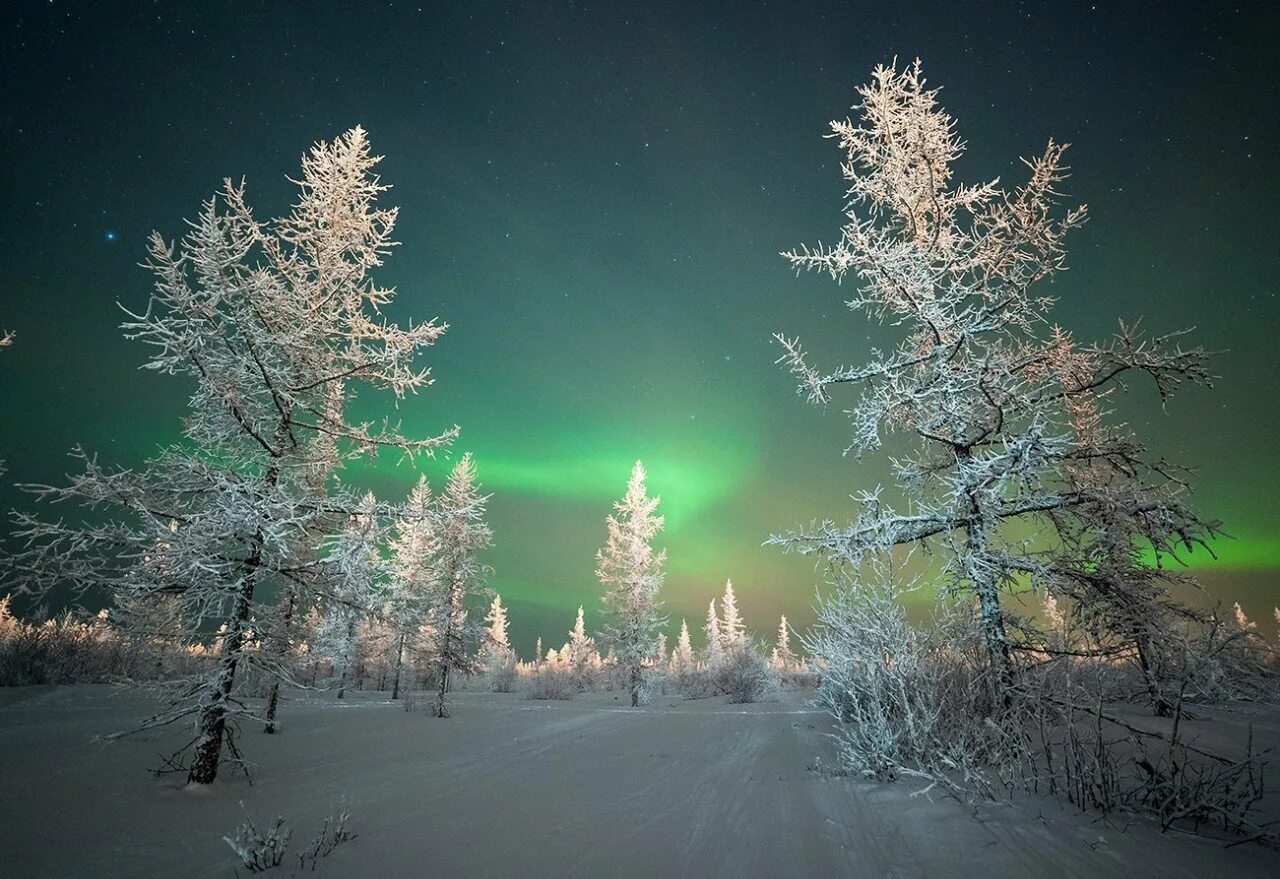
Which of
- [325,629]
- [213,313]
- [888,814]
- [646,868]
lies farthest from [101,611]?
[325,629]

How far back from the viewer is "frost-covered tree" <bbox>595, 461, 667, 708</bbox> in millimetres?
25625

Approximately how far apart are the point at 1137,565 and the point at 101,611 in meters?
13.7

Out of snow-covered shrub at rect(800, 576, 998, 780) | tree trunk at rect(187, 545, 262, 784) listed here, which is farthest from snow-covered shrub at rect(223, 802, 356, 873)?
snow-covered shrub at rect(800, 576, 998, 780)

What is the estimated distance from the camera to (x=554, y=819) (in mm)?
5160

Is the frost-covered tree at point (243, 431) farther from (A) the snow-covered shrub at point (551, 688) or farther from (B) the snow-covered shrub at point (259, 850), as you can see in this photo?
(A) the snow-covered shrub at point (551, 688)

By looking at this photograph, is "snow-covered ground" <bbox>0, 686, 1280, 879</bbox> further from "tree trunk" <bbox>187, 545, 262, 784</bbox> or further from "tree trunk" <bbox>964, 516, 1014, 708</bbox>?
"tree trunk" <bbox>964, 516, 1014, 708</bbox>

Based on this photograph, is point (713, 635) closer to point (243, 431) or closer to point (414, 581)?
point (414, 581)

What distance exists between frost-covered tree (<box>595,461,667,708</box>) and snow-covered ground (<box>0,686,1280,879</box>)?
16.6m

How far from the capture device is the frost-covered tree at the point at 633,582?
25625 millimetres

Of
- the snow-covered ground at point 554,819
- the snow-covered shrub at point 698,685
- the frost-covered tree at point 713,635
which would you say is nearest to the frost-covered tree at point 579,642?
the frost-covered tree at point 713,635

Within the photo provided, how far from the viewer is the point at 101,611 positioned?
19.4 ft

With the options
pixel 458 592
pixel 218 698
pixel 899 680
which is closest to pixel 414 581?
pixel 458 592

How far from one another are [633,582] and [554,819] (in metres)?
22.5

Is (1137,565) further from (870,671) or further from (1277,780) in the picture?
(870,671)
